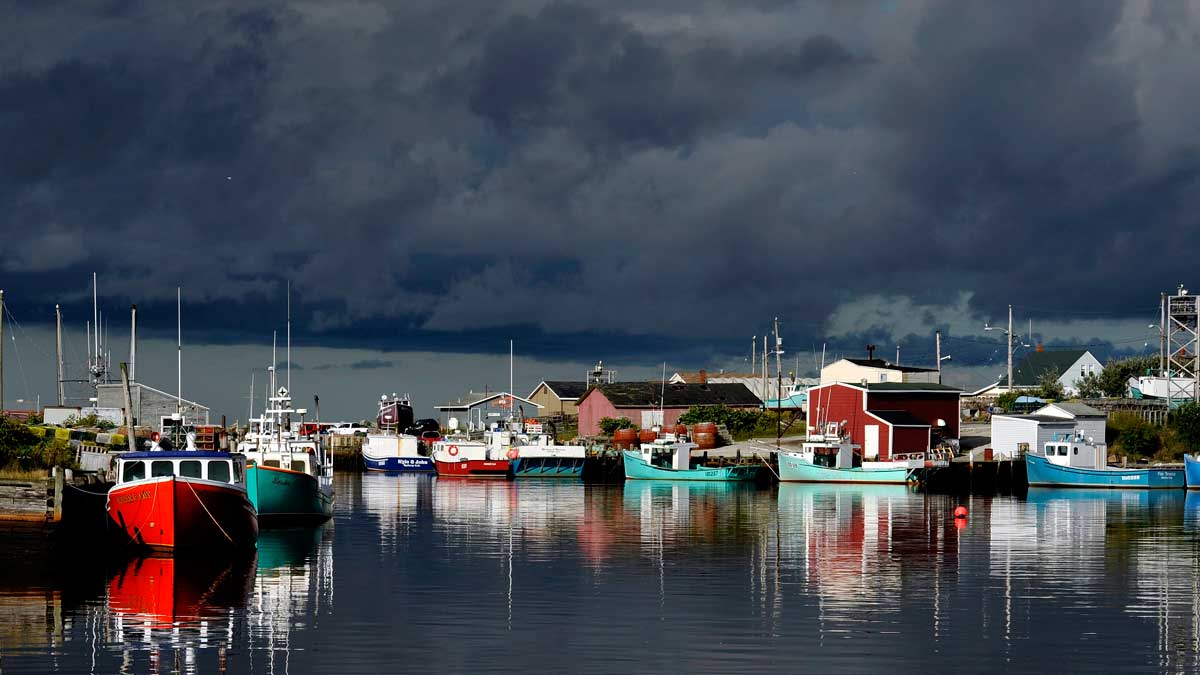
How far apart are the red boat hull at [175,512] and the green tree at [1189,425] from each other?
3063 inches

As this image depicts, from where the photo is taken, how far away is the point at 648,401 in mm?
137250

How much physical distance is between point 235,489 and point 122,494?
3.16m

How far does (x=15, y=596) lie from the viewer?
35.3 meters

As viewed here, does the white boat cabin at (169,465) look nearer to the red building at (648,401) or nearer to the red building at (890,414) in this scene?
the red building at (890,414)

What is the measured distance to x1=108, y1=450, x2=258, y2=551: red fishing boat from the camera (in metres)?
43.6

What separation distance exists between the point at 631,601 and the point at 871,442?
70.9m

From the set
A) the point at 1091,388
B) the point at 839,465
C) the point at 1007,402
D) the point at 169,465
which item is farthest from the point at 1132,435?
the point at 169,465

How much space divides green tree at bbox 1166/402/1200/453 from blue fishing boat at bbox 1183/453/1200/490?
11841 mm

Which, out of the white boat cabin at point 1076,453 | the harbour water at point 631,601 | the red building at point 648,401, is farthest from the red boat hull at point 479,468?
the harbour water at point 631,601

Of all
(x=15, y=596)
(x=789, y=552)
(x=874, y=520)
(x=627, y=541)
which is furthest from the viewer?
(x=874, y=520)

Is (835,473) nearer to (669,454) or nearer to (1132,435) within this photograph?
(669,454)

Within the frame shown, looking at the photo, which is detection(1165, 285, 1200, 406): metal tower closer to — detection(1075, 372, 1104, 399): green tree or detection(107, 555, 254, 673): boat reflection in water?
detection(1075, 372, 1104, 399): green tree

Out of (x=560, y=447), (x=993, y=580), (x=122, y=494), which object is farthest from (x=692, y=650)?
(x=560, y=447)

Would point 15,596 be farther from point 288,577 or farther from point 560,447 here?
point 560,447
